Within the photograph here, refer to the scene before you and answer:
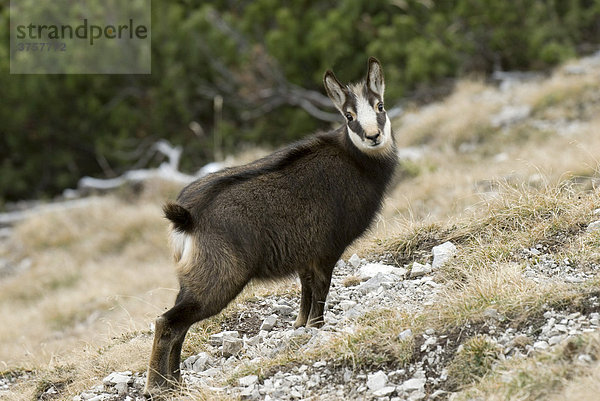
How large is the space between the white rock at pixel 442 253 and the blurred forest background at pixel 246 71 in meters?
9.63

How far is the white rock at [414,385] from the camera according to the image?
4082 millimetres

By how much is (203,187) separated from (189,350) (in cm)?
128

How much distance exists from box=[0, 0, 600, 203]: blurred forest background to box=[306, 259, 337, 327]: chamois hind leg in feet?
32.7

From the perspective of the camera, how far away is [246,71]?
693 inches

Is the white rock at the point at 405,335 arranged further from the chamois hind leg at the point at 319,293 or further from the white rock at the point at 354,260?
the white rock at the point at 354,260

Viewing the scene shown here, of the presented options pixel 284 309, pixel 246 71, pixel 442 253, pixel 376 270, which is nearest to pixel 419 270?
pixel 442 253

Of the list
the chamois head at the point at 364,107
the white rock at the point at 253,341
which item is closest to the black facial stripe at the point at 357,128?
the chamois head at the point at 364,107

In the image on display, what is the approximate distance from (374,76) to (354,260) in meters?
1.72

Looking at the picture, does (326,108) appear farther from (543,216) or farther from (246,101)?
(543,216)

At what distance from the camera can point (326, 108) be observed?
17.5 metres

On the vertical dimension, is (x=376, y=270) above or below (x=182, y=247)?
below

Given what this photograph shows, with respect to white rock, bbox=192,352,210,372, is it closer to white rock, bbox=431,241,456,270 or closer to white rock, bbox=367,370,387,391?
white rock, bbox=367,370,387,391

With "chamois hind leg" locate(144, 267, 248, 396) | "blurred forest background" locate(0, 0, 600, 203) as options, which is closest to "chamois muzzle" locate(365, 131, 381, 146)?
"chamois hind leg" locate(144, 267, 248, 396)

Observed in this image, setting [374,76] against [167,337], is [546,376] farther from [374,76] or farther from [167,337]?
[374,76]
